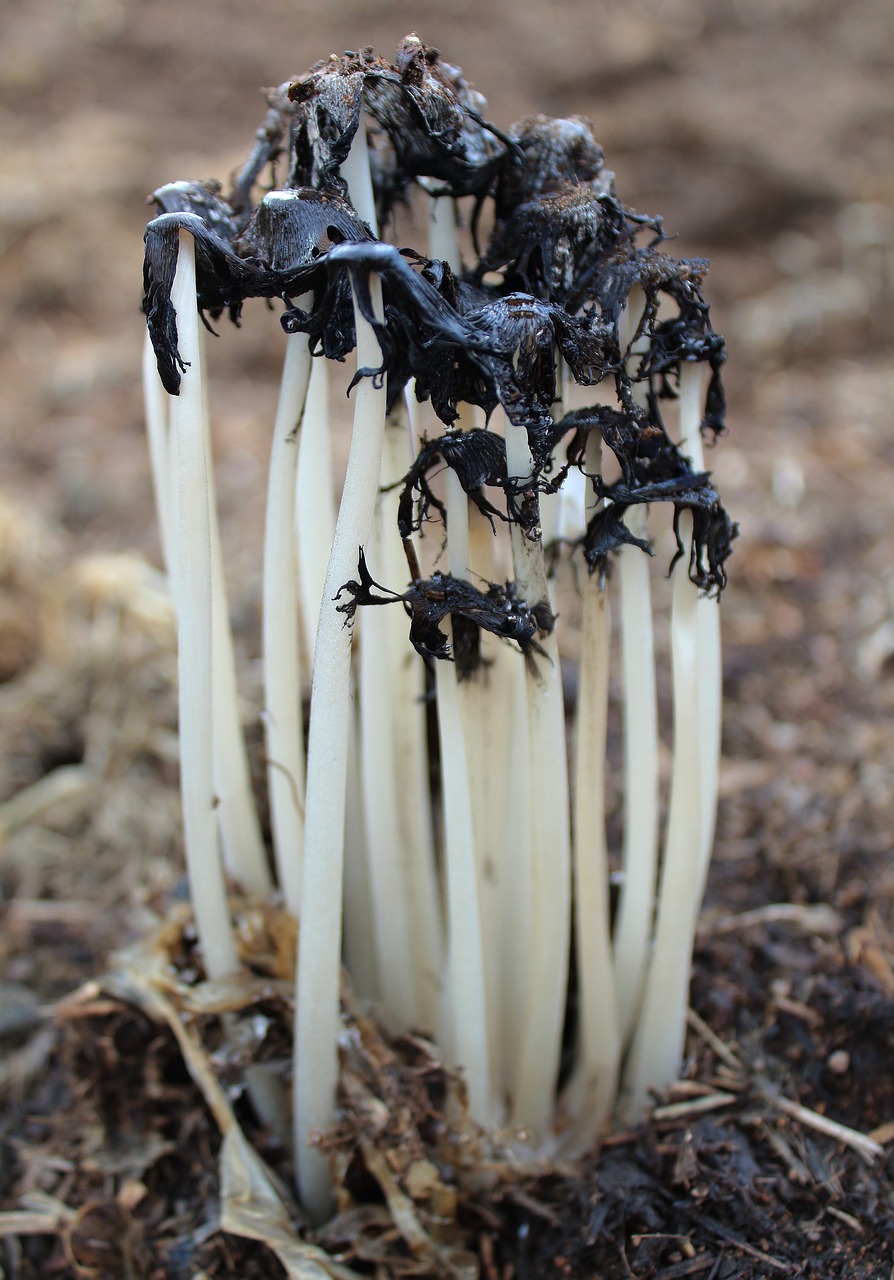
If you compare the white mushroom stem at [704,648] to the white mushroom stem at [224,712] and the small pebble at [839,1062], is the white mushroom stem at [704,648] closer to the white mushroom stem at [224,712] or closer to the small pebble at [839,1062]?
the small pebble at [839,1062]

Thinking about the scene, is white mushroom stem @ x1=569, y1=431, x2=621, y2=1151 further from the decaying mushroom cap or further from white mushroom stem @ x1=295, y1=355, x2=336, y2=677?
white mushroom stem @ x1=295, y1=355, x2=336, y2=677

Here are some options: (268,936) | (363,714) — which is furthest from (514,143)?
(268,936)

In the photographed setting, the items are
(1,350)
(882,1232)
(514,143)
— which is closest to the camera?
(514,143)

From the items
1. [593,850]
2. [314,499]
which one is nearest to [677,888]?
[593,850]

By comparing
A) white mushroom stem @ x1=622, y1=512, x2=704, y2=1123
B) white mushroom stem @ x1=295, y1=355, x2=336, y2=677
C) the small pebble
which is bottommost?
the small pebble

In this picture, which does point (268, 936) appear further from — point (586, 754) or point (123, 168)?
point (123, 168)

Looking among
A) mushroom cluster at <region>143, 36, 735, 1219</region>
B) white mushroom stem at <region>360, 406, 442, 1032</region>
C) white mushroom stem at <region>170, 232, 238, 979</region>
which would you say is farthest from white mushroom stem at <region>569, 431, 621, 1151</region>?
white mushroom stem at <region>170, 232, 238, 979</region>
